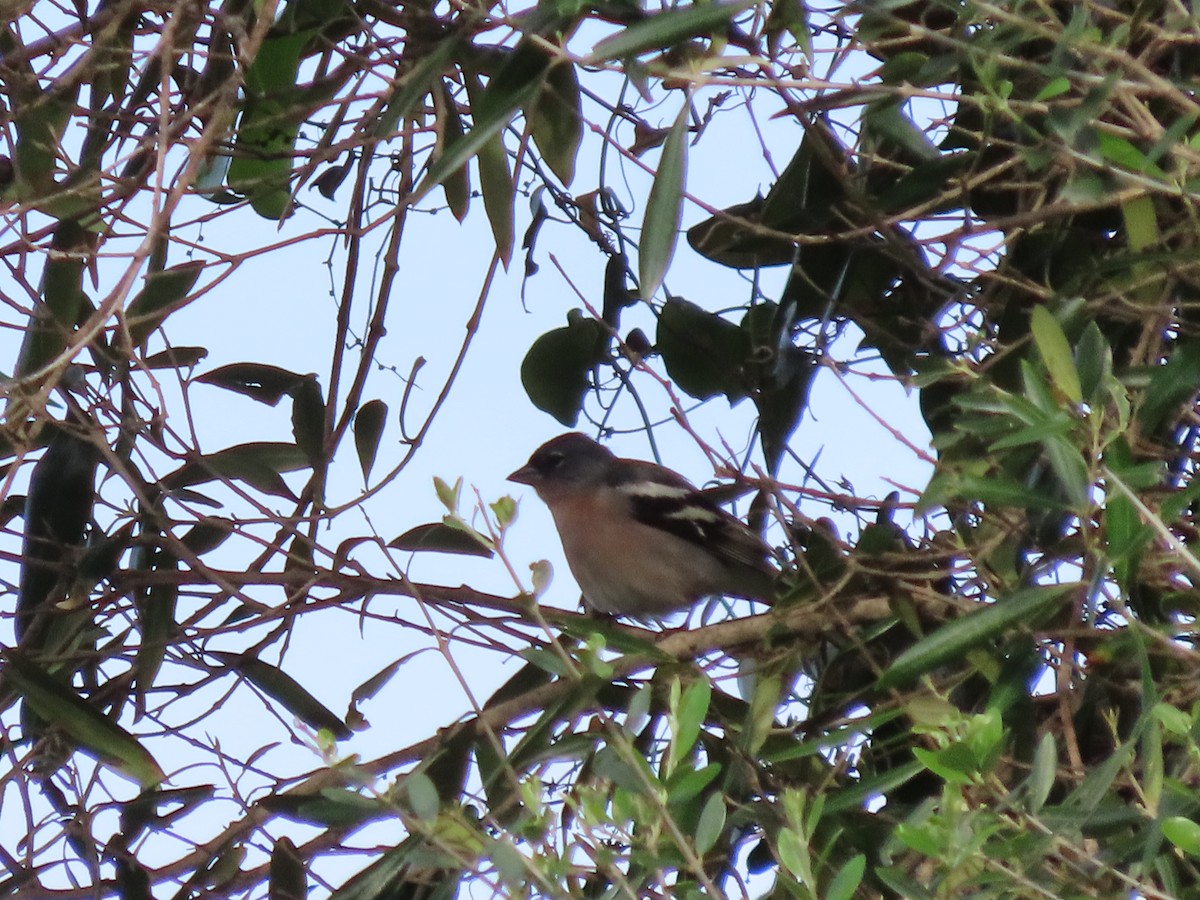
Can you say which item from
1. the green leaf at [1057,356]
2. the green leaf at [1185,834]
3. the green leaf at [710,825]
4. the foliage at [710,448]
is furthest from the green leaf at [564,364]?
the green leaf at [1185,834]

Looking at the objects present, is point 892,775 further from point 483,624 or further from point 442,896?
point 483,624

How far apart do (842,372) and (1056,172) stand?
0.60 meters

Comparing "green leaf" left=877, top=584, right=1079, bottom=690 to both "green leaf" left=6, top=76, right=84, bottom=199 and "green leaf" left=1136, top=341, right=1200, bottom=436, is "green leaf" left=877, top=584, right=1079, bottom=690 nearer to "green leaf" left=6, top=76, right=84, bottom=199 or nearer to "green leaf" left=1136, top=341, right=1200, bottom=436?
"green leaf" left=1136, top=341, right=1200, bottom=436

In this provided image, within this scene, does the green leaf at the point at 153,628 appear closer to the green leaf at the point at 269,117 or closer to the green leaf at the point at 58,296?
the green leaf at the point at 58,296

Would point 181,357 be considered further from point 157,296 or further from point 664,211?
point 664,211

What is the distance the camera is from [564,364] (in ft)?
13.1

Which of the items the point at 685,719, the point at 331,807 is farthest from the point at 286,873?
the point at 685,719

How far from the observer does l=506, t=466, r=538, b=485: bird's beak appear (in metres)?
6.33

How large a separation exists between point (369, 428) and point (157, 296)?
58cm

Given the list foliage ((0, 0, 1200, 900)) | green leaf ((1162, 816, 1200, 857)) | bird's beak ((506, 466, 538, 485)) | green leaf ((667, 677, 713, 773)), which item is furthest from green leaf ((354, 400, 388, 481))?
bird's beak ((506, 466, 538, 485))

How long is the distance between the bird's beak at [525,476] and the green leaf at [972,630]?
3891mm

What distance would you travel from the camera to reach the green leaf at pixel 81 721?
11.1ft

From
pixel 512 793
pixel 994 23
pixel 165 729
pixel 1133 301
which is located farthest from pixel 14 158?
pixel 1133 301

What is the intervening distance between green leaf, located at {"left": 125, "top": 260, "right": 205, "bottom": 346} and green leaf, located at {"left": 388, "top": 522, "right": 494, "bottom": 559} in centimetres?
81
